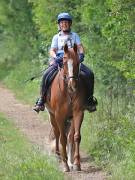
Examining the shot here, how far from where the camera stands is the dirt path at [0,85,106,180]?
35.4 feet

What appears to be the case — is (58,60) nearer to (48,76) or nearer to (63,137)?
(48,76)

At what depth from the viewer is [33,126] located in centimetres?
1744

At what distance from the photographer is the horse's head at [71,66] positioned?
10633 mm

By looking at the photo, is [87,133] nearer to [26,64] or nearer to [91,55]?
[91,55]

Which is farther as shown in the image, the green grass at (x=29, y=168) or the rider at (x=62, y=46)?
the rider at (x=62, y=46)

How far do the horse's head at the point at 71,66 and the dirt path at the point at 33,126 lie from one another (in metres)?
1.53

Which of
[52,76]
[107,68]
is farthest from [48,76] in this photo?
[107,68]

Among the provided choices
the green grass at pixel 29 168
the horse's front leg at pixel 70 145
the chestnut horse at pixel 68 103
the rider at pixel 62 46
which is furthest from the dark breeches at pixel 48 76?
the green grass at pixel 29 168

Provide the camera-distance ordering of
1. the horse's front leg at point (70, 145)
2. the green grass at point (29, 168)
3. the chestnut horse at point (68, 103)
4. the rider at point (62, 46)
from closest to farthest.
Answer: the green grass at point (29, 168), the chestnut horse at point (68, 103), the rider at point (62, 46), the horse's front leg at point (70, 145)

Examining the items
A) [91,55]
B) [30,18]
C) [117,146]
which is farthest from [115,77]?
[30,18]

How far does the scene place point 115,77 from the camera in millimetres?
16062

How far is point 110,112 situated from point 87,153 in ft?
4.06

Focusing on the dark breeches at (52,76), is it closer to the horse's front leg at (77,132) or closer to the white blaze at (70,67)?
the horse's front leg at (77,132)

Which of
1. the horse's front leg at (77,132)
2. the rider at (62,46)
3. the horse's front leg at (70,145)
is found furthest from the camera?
the horse's front leg at (70,145)
